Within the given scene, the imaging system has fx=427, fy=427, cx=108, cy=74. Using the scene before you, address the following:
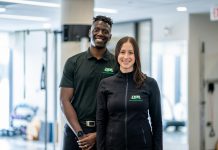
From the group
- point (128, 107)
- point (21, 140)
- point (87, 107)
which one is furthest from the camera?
point (21, 140)

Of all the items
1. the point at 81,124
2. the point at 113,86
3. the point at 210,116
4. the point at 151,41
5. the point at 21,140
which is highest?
the point at 151,41

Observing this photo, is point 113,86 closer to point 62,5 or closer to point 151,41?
point 62,5

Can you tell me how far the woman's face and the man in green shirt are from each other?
283 mm

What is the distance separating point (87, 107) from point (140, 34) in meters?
6.44

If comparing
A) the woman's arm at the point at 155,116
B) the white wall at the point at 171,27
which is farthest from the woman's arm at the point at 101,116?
the white wall at the point at 171,27

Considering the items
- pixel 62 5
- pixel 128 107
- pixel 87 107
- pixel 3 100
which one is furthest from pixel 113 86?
pixel 3 100

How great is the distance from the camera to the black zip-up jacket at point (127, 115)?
2.64 m

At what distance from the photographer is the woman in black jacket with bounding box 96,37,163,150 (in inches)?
104

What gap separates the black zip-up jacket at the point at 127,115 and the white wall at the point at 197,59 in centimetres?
543

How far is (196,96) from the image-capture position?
8.05 m

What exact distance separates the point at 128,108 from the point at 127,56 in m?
0.32

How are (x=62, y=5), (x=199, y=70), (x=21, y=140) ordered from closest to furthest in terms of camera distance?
(x=62, y=5), (x=199, y=70), (x=21, y=140)

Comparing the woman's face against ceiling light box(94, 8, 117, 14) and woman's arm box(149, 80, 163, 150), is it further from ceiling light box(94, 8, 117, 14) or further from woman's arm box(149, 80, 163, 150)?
ceiling light box(94, 8, 117, 14)

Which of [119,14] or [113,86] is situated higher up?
[119,14]
